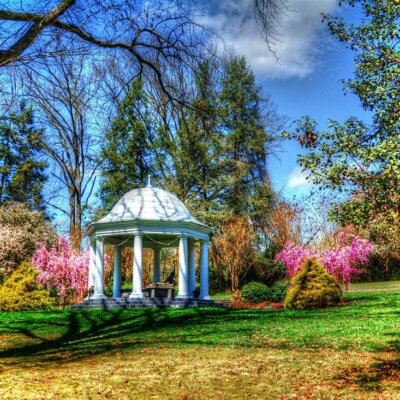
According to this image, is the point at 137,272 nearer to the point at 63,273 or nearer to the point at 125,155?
the point at 63,273

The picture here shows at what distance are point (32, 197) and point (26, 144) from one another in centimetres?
442

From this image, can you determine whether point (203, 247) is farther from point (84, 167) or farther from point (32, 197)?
point (32, 197)

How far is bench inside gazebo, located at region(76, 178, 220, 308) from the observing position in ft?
66.1

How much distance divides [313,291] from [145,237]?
8.70 metres

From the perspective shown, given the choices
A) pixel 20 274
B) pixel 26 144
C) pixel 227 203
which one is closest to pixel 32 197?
pixel 26 144

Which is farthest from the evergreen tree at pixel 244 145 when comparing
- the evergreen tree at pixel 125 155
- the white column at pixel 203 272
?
the white column at pixel 203 272

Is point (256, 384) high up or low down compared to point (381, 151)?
down

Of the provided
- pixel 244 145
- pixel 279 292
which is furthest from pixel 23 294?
pixel 244 145

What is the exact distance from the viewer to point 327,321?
526 inches

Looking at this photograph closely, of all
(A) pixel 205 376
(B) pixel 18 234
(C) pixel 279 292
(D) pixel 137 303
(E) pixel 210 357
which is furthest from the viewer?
(B) pixel 18 234

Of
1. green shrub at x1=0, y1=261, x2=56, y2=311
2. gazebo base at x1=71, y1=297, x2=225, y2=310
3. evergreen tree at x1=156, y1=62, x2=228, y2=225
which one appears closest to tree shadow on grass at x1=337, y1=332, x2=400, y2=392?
gazebo base at x1=71, y1=297, x2=225, y2=310

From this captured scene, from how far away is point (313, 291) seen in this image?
18.0 meters

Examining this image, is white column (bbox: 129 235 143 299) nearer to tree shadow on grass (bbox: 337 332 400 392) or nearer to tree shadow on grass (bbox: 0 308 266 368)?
tree shadow on grass (bbox: 0 308 266 368)

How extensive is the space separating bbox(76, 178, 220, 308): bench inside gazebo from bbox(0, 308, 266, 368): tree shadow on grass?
1543 mm
